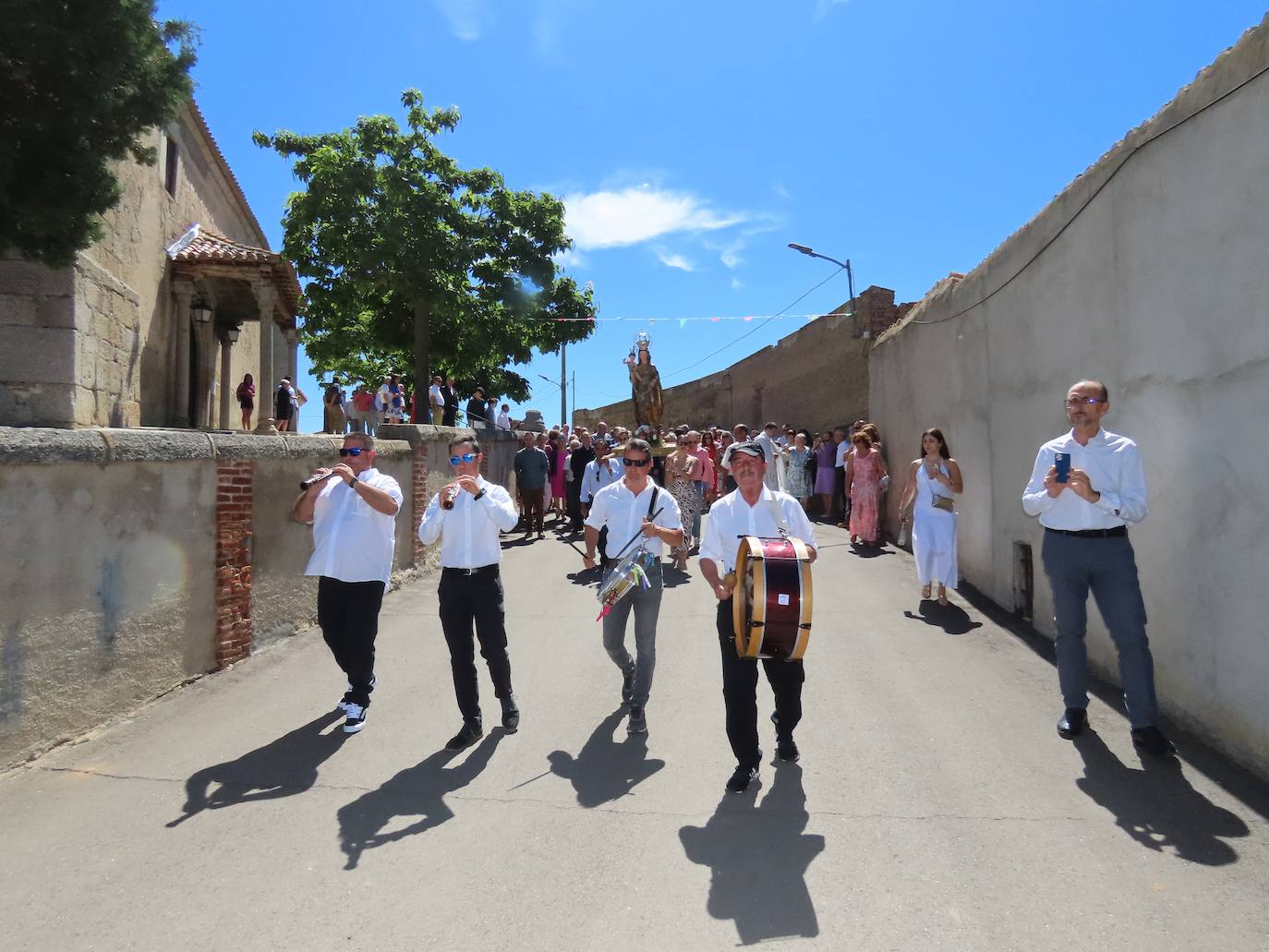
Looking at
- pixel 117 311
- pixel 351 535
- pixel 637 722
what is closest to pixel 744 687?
pixel 637 722

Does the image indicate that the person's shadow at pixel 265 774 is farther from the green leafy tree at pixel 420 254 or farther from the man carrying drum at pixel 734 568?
the green leafy tree at pixel 420 254

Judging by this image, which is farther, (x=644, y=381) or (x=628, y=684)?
(x=644, y=381)

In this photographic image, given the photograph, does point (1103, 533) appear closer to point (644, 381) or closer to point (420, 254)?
point (644, 381)

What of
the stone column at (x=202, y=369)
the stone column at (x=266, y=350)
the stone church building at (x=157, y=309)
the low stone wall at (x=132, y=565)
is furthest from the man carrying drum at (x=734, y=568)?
the stone column at (x=202, y=369)

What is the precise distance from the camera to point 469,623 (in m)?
4.97

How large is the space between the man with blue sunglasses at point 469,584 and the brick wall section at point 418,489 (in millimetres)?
5601

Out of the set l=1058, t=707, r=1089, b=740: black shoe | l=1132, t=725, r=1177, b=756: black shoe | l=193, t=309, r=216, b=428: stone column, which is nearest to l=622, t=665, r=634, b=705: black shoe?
l=1058, t=707, r=1089, b=740: black shoe

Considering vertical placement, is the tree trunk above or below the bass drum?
above

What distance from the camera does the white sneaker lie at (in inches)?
200

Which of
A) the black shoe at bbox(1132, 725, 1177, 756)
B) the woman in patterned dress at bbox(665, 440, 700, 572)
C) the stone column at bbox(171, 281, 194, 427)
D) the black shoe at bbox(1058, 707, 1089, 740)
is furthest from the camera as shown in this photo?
the stone column at bbox(171, 281, 194, 427)

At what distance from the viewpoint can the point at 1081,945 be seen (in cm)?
282

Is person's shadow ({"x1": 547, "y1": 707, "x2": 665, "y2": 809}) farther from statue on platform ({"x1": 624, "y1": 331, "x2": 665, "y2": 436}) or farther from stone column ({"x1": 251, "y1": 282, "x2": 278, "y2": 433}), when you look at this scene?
statue on platform ({"x1": 624, "y1": 331, "x2": 665, "y2": 436})

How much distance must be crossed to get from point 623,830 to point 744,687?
88 cm

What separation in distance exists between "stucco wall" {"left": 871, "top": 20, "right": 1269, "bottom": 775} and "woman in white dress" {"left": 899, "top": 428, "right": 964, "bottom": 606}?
917 millimetres
